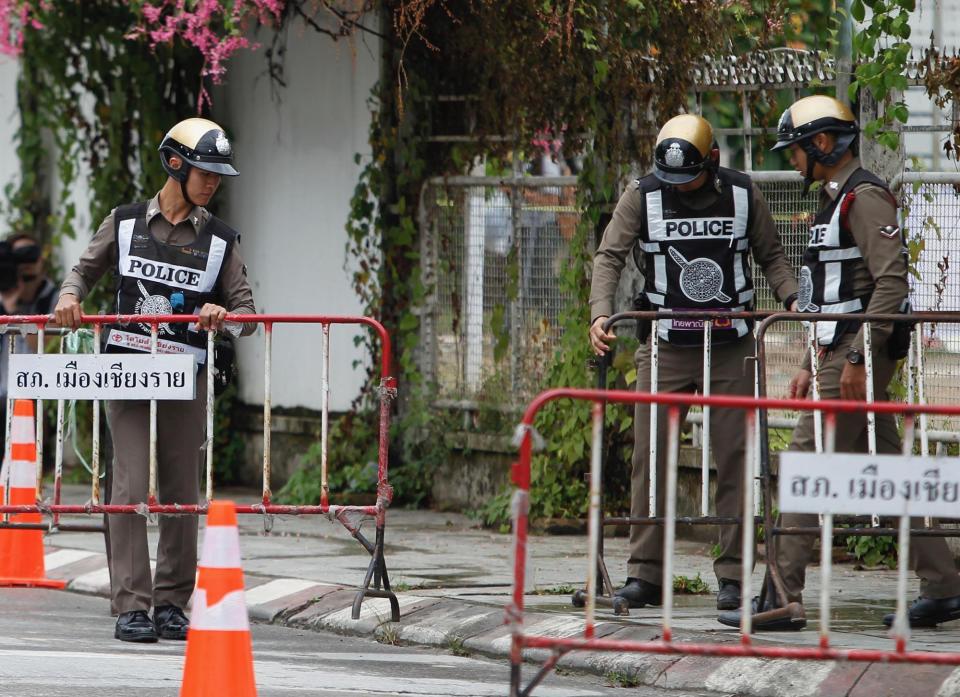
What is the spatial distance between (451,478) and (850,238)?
4.86 meters

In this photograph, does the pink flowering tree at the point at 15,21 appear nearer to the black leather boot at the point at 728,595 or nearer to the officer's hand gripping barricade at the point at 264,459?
the officer's hand gripping barricade at the point at 264,459

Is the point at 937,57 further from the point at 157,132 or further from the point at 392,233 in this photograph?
the point at 157,132

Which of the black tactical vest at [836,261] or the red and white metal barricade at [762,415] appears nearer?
the red and white metal barricade at [762,415]

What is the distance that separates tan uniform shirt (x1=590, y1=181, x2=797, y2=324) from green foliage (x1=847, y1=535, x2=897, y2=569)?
1737mm

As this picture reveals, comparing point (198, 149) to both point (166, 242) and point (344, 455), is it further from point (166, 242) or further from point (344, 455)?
point (344, 455)

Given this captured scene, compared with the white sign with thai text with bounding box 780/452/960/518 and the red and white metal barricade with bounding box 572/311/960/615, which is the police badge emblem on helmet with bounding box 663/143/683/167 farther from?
the white sign with thai text with bounding box 780/452/960/518

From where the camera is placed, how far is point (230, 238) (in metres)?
7.84

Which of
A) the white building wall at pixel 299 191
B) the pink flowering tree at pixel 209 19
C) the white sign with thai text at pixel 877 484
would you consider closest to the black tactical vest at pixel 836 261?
the white sign with thai text at pixel 877 484

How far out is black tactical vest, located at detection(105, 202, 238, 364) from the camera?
303 inches

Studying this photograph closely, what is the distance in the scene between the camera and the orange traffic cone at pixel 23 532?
912 cm

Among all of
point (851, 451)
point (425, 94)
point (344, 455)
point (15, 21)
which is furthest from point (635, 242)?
point (15, 21)

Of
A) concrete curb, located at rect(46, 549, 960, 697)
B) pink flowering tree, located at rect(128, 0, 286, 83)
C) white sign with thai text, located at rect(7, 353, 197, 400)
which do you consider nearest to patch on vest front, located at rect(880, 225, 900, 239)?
concrete curb, located at rect(46, 549, 960, 697)

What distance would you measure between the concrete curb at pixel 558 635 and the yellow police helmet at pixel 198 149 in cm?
197

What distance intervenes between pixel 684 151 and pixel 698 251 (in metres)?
0.44
